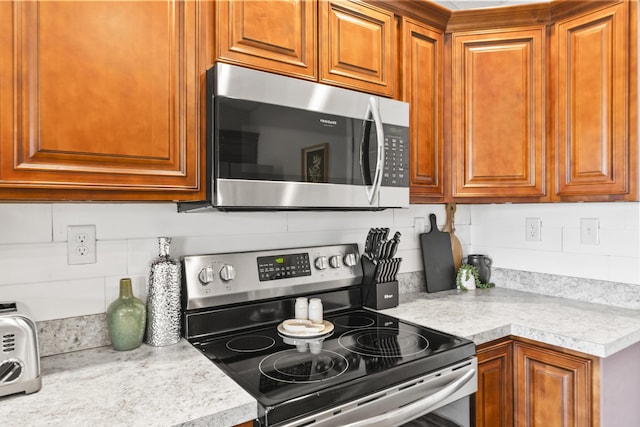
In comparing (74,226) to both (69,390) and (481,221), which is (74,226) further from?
(481,221)

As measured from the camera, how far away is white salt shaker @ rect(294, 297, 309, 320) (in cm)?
153

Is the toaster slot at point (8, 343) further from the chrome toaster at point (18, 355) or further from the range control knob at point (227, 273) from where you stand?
the range control knob at point (227, 273)

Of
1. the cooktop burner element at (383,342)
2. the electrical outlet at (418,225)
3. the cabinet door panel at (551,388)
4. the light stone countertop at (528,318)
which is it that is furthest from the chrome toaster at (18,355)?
the electrical outlet at (418,225)

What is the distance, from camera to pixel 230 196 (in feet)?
3.96

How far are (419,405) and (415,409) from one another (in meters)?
0.02

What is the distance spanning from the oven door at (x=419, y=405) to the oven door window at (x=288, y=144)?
0.68 metres

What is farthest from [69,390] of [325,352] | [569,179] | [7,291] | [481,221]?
[481,221]

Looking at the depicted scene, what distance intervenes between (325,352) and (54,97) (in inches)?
39.8

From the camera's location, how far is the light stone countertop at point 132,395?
0.87 meters

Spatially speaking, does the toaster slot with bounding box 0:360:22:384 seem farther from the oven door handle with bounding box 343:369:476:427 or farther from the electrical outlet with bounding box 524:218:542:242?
the electrical outlet with bounding box 524:218:542:242

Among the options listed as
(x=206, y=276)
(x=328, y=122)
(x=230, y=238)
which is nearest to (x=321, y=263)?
(x=230, y=238)

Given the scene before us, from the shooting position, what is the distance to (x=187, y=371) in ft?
3.65

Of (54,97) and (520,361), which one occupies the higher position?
(54,97)

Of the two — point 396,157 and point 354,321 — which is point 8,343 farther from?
point 396,157
